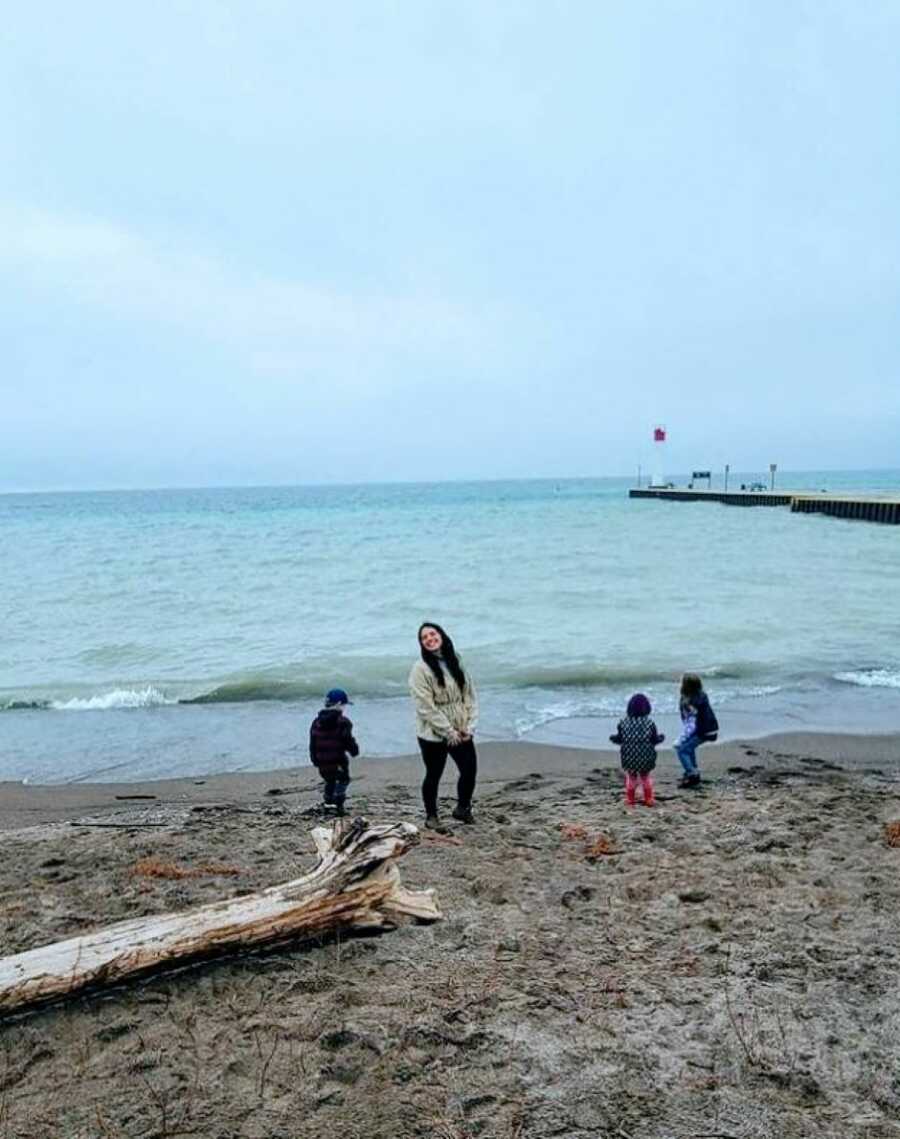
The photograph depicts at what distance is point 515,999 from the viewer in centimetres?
405

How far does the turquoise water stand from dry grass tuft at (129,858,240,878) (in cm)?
392

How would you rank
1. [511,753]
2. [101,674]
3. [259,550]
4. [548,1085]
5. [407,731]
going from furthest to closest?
[259,550] → [101,674] → [407,731] → [511,753] → [548,1085]

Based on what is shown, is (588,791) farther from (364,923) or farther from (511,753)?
(364,923)

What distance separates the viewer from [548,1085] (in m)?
3.43

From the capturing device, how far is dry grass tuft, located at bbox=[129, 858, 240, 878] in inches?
228

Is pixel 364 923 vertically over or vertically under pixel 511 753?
over

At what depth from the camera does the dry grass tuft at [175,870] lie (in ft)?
19.0

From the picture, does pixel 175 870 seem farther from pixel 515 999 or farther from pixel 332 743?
pixel 515 999

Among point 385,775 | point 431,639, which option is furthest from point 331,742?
point 385,775

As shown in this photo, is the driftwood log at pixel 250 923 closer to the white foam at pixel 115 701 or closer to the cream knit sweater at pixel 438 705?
the cream knit sweater at pixel 438 705

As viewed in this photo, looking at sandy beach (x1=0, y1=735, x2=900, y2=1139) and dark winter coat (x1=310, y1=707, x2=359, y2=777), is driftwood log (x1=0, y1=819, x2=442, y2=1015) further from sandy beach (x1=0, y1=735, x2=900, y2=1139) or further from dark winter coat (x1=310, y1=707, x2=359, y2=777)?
dark winter coat (x1=310, y1=707, x2=359, y2=777)

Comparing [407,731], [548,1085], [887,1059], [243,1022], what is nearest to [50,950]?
[243,1022]

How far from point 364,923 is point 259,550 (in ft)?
126

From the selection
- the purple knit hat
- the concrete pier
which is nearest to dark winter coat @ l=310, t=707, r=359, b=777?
the purple knit hat
